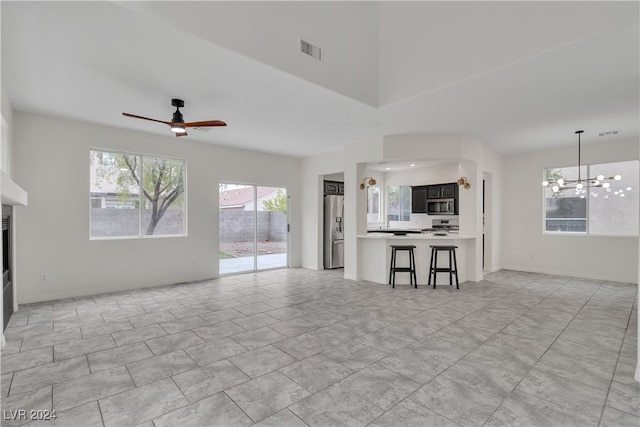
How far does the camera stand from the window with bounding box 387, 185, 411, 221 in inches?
379

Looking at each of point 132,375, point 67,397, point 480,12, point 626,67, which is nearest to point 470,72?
point 480,12

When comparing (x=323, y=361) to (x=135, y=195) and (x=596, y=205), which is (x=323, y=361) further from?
(x=596, y=205)

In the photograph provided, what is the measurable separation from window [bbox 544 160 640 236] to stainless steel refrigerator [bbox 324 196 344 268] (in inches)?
187

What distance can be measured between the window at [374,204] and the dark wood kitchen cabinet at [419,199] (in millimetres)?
1190

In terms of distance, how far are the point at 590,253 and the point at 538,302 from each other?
2916mm

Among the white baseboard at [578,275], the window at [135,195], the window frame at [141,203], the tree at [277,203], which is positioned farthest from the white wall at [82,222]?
the white baseboard at [578,275]

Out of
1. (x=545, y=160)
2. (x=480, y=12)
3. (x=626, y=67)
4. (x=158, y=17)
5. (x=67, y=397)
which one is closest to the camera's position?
(x=67, y=397)

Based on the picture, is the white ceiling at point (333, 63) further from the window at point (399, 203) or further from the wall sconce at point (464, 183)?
the window at point (399, 203)

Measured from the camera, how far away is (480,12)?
3324mm

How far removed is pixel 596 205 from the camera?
6352 millimetres

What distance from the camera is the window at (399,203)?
962 cm

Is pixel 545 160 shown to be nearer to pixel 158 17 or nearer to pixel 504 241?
pixel 504 241

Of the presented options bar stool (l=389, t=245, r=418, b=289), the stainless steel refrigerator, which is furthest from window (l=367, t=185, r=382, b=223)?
bar stool (l=389, t=245, r=418, b=289)

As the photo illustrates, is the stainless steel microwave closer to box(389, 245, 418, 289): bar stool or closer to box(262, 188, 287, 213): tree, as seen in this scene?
box(389, 245, 418, 289): bar stool
